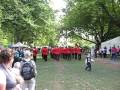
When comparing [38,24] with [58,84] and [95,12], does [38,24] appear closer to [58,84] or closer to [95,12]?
[95,12]

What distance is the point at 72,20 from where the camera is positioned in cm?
7569

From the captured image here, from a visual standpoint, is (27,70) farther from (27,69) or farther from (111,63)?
(111,63)

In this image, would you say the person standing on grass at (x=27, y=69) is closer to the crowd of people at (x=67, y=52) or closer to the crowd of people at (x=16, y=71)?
the crowd of people at (x=16, y=71)

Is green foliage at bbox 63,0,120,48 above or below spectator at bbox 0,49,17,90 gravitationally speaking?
above

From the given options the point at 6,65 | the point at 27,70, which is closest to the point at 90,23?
the point at 27,70

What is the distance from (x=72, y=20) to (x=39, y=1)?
26.3m

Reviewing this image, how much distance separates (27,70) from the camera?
11.2m

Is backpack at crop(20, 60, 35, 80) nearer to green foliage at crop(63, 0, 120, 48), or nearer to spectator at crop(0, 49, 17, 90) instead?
spectator at crop(0, 49, 17, 90)

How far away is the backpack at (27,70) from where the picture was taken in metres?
11.1

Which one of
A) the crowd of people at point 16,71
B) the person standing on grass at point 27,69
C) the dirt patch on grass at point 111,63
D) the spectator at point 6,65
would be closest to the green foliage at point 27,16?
the dirt patch on grass at point 111,63

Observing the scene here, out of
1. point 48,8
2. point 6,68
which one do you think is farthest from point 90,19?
point 6,68

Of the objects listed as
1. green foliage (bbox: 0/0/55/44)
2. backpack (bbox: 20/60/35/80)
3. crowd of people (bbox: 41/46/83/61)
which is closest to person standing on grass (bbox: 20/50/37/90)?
backpack (bbox: 20/60/35/80)

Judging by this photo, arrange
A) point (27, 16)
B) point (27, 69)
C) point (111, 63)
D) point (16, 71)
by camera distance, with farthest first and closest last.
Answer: point (27, 16) → point (111, 63) → point (27, 69) → point (16, 71)

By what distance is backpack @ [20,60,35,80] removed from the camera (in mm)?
11125
